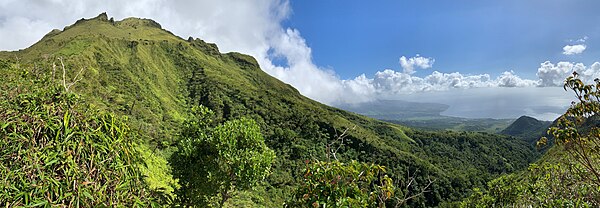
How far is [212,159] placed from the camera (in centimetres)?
1245

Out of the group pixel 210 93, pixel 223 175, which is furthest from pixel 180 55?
pixel 223 175

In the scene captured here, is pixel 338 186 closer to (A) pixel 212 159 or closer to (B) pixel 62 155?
(B) pixel 62 155

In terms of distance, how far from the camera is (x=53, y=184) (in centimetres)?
261

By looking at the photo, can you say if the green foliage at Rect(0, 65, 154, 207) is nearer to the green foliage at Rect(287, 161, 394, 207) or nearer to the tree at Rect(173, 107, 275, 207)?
the green foliage at Rect(287, 161, 394, 207)

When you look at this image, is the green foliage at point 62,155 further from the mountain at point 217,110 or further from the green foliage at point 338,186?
the mountain at point 217,110

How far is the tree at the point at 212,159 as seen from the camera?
40.5 ft

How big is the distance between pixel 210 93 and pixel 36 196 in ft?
355

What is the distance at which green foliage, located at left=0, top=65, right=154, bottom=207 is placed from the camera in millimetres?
2558

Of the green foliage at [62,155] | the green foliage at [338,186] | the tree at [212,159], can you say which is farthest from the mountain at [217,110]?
the green foliage at [62,155]

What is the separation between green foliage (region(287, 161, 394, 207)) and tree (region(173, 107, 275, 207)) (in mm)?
7825

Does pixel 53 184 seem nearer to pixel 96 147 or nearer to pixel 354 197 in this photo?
pixel 96 147

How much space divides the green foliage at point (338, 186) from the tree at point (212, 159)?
25.7 ft

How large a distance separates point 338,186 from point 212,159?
8.87 m

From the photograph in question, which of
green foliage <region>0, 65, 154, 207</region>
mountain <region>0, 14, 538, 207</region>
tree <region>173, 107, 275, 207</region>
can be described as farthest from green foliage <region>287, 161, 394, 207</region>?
mountain <region>0, 14, 538, 207</region>
